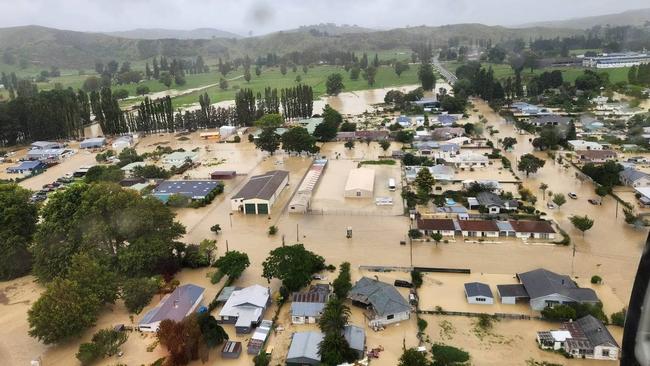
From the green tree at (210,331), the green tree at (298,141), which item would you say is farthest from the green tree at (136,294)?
the green tree at (298,141)

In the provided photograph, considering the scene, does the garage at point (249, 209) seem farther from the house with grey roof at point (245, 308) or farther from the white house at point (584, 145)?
the white house at point (584, 145)

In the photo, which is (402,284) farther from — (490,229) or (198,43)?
(198,43)

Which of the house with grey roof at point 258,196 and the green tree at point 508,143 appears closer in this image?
the house with grey roof at point 258,196

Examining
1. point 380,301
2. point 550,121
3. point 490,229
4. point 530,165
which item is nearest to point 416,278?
point 380,301

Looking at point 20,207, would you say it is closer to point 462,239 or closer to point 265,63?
point 462,239

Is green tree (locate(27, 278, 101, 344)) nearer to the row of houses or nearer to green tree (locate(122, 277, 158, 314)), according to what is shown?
green tree (locate(122, 277, 158, 314))
